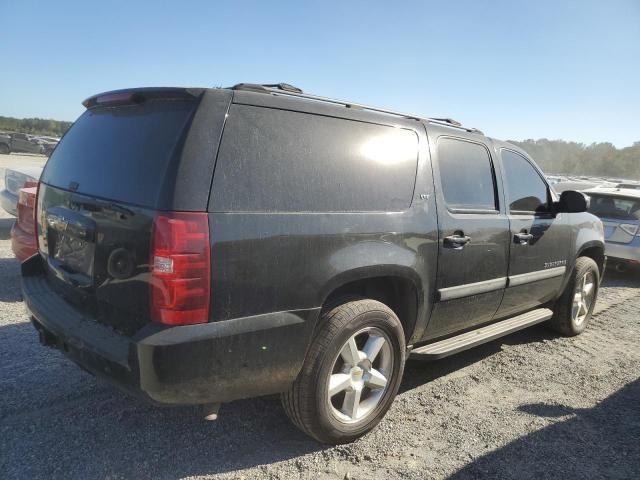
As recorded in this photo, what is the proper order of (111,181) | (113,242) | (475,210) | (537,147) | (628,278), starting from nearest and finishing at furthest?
(113,242), (111,181), (475,210), (628,278), (537,147)

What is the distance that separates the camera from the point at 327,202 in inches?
98.5

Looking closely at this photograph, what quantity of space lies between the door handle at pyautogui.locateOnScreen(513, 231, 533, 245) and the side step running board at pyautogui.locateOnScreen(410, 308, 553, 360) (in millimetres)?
695

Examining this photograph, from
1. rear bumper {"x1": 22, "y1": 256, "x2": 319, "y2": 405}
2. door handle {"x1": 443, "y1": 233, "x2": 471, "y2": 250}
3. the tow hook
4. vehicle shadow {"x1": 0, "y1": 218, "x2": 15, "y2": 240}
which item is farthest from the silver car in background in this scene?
vehicle shadow {"x1": 0, "y1": 218, "x2": 15, "y2": 240}

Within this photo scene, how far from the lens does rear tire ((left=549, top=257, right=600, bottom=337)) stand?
4.75 m

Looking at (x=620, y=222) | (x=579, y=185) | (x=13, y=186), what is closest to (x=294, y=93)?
(x=13, y=186)

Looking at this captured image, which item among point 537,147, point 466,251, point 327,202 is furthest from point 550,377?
point 537,147

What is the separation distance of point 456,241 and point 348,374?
3.73 ft

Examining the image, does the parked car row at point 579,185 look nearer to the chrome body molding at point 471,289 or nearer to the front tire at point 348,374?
the chrome body molding at point 471,289

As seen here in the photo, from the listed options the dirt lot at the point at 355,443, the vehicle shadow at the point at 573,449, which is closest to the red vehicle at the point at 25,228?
the dirt lot at the point at 355,443

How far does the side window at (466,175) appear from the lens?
130 inches

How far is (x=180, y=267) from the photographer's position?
201 cm

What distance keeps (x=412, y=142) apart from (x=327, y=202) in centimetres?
91

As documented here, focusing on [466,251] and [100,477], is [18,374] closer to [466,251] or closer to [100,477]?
[100,477]

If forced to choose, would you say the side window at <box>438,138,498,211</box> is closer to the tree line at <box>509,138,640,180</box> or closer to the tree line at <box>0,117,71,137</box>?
the tree line at <box>509,138,640,180</box>
